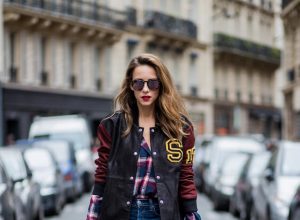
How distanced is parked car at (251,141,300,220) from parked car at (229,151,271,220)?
946 mm

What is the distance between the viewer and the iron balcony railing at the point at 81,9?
1662 inches

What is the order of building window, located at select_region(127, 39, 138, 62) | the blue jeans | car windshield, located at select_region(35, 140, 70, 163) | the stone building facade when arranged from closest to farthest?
the blue jeans
car windshield, located at select_region(35, 140, 70, 163)
building window, located at select_region(127, 39, 138, 62)
the stone building facade

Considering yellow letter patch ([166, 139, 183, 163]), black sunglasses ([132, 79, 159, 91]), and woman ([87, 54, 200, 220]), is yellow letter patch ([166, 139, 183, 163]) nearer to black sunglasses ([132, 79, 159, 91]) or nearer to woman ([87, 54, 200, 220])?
woman ([87, 54, 200, 220])

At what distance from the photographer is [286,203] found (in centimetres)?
1308

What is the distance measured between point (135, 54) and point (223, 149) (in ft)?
86.5

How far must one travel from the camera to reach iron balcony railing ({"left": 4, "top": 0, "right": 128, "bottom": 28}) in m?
42.2

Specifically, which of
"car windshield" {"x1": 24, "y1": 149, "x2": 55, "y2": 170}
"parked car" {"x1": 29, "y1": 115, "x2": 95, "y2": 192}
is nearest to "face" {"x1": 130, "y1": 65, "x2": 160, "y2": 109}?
"car windshield" {"x1": 24, "y1": 149, "x2": 55, "y2": 170}

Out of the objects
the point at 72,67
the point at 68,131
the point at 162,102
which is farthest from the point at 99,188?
the point at 72,67

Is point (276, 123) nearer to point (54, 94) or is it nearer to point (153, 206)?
point (54, 94)

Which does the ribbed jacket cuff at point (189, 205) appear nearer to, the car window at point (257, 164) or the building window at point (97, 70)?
the car window at point (257, 164)

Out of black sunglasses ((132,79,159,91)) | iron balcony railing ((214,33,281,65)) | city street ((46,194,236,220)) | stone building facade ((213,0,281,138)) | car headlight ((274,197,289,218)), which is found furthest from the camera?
stone building facade ((213,0,281,138))

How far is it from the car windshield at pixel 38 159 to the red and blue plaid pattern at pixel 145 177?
48.1 feet

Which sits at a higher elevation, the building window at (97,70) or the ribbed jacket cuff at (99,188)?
the building window at (97,70)

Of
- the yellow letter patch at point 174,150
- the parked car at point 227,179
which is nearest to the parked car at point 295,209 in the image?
the yellow letter patch at point 174,150
